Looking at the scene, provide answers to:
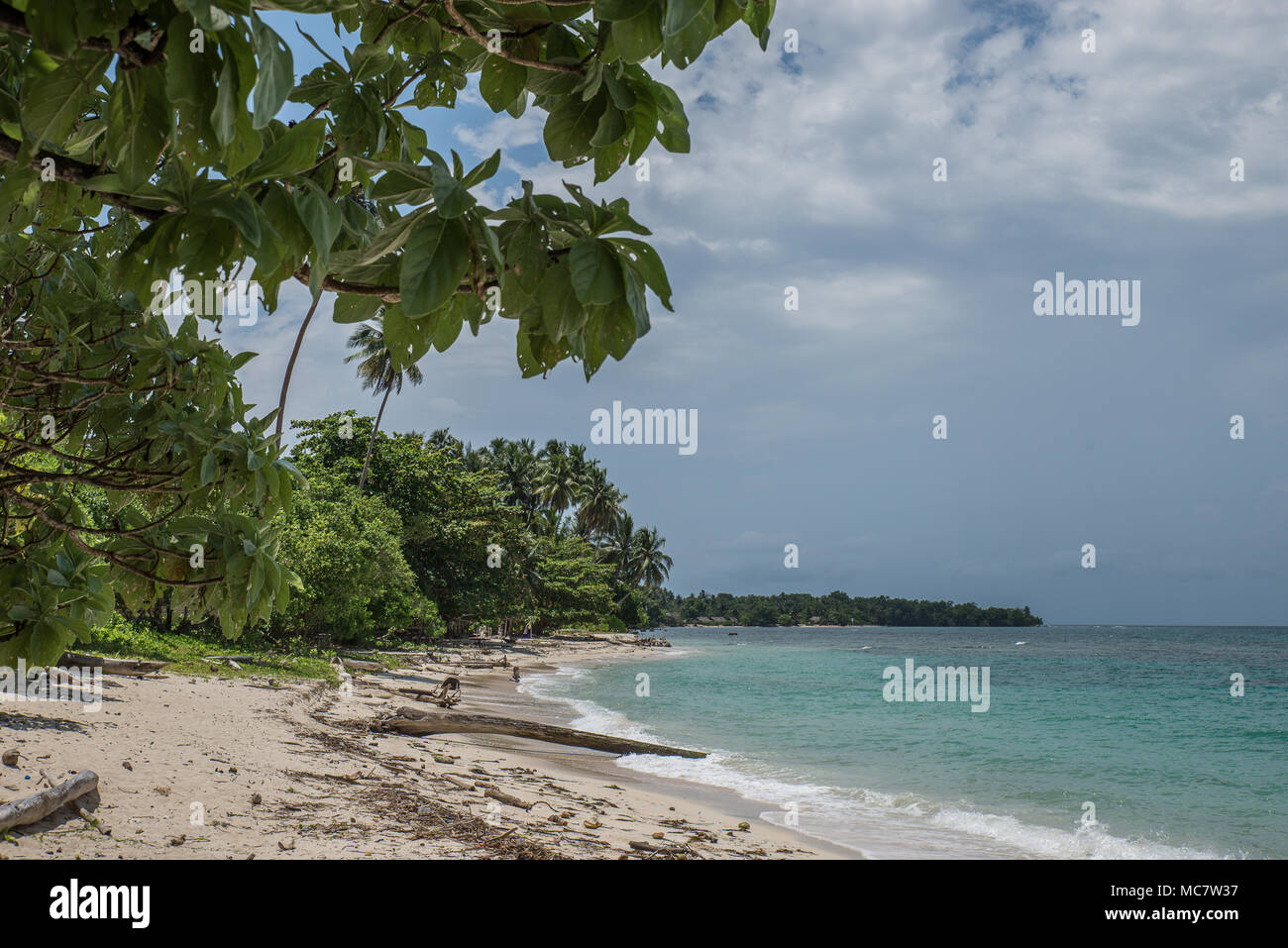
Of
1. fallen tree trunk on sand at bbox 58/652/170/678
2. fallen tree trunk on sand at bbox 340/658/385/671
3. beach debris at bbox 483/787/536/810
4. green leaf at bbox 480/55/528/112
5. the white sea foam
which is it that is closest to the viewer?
green leaf at bbox 480/55/528/112

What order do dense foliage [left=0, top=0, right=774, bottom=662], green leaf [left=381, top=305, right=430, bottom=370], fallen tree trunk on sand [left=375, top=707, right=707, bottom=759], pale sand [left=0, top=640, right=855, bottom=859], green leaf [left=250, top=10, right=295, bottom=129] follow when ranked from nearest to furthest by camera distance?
green leaf [left=250, top=10, right=295, bottom=129] → dense foliage [left=0, top=0, right=774, bottom=662] → green leaf [left=381, top=305, right=430, bottom=370] → pale sand [left=0, top=640, right=855, bottom=859] → fallen tree trunk on sand [left=375, top=707, right=707, bottom=759]

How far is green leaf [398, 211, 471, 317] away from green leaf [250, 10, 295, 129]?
7.7 inches

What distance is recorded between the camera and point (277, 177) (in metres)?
1.12

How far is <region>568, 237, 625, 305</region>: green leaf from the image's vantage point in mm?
1019

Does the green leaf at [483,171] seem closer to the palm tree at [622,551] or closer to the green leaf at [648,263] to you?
the green leaf at [648,263]

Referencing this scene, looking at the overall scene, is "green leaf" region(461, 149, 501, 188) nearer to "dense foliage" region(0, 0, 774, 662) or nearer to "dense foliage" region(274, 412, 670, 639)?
"dense foliage" region(0, 0, 774, 662)

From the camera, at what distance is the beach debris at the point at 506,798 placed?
8188mm

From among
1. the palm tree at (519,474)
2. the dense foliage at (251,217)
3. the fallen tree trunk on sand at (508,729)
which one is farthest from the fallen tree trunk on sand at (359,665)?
the palm tree at (519,474)

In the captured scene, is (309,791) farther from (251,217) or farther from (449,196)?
(449,196)

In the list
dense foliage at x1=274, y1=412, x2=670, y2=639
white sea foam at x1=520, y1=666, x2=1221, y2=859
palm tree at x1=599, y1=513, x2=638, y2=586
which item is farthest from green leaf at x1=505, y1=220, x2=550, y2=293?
palm tree at x1=599, y1=513, x2=638, y2=586
